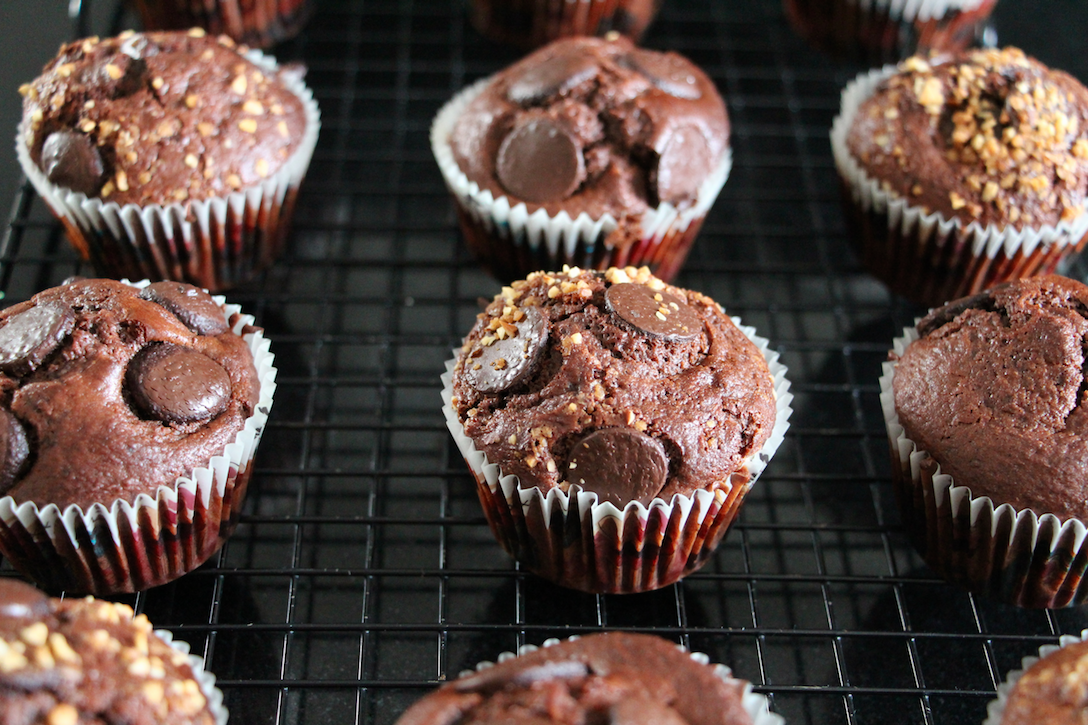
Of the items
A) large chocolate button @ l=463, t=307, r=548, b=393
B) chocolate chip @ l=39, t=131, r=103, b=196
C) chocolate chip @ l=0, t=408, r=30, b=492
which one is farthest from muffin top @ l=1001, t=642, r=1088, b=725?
chocolate chip @ l=39, t=131, r=103, b=196

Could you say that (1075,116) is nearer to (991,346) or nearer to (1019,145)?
(1019,145)

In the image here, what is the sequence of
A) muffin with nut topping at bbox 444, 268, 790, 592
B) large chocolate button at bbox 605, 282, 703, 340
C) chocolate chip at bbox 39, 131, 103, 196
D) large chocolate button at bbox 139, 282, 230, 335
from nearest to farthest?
muffin with nut topping at bbox 444, 268, 790, 592 < large chocolate button at bbox 605, 282, 703, 340 < large chocolate button at bbox 139, 282, 230, 335 < chocolate chip at bbox 39, 131, 103, 196

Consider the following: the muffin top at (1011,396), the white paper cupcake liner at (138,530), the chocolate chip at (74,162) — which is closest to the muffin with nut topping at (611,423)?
the muffin top at (1011,396)

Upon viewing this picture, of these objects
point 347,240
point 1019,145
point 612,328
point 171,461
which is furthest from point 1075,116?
point 171,461

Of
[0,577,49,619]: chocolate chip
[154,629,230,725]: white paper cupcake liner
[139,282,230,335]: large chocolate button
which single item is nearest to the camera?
[0,577,49,619]: chocolate chip

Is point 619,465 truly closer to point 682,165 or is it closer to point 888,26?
point 682,165

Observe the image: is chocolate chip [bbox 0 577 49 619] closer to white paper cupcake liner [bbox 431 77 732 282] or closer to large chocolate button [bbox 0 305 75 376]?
large chocolate button [bbox 0 305 75 376]
